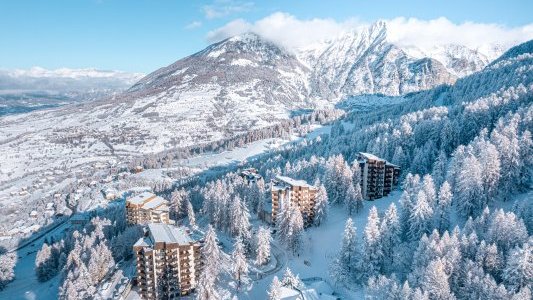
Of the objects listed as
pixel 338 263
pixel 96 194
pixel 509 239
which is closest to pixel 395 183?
pixel 338 263

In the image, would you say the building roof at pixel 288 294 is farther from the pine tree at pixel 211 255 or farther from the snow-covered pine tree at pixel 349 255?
the pine tree at pixel 211 255

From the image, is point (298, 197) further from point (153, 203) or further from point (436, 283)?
point (436, 283)

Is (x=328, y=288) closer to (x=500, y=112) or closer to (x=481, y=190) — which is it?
(x=481, y=190)

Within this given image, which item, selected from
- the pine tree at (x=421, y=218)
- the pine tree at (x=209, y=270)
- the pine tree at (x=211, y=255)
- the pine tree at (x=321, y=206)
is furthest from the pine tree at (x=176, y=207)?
the pine tree at (x=421, y=218)

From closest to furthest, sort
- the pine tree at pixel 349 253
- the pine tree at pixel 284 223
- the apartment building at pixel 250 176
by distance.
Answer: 1. the pine tree at pixel 349 253
2. the pine tree at pixel 284 223
3. the apartment building at pixel 250 176

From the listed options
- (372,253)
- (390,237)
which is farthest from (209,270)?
(390,237)

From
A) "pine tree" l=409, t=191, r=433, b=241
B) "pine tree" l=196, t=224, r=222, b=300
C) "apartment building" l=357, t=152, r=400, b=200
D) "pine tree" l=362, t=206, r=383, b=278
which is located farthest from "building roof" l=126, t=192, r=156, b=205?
"pine tree" l=409, t=191, r=433, b=241
